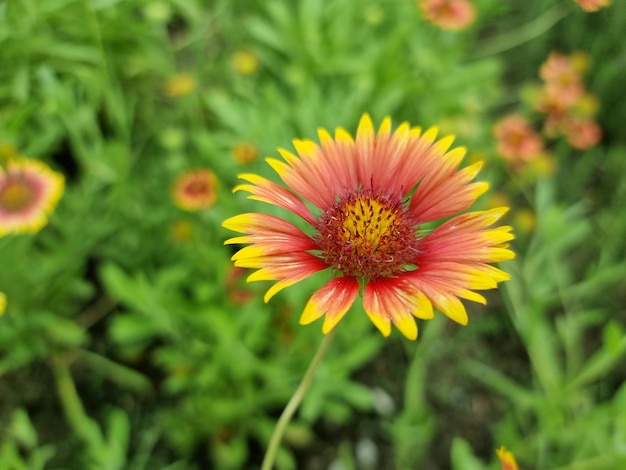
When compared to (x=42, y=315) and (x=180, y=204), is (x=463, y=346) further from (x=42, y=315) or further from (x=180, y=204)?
(x=42, y=315)

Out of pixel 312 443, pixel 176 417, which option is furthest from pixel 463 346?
pixel 176 417

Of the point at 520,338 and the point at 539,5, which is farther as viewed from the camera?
the point at 539,5

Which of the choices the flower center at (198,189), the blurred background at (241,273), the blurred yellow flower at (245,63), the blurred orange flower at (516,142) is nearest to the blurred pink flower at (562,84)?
the blurred background at (241,273)

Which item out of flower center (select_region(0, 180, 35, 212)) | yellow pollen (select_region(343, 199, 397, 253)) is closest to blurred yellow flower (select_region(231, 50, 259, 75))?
flower center (select_region(0, 180, 35, 212))

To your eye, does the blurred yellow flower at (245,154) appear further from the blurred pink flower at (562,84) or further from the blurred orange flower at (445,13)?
the blurred pink flower at (562,84)

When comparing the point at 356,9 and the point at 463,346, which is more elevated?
the point at 356,9

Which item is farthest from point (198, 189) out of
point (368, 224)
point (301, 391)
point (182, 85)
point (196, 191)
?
point (301, 391)
